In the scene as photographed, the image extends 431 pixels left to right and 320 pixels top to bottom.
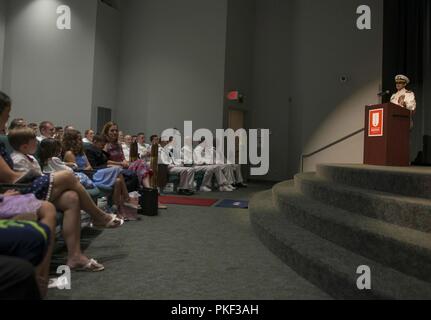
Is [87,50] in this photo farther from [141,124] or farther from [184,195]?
[184,195]

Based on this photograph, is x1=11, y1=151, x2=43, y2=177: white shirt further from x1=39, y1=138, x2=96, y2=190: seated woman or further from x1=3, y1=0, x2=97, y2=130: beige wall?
x1=3, y1=0, x2=97, y2=130: beige wall

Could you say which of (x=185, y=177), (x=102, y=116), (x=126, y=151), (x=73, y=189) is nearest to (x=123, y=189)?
(x=73, y=189)

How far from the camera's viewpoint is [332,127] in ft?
25.9

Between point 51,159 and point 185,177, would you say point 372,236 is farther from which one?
point 185,177

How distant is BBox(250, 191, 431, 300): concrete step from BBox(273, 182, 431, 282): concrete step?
5 centimetres

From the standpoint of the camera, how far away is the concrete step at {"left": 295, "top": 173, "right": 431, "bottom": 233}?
2.42m

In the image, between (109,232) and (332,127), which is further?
(332,127)

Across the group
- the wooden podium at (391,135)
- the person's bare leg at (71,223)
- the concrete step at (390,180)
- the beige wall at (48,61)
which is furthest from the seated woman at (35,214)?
the beige wall at (48,61)

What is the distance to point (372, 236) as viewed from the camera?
2387 mm

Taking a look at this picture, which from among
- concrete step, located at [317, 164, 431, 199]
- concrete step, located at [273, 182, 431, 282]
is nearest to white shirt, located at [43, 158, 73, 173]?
concrete step, located at [273, 182, 431, 282]

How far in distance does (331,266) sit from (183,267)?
1034 mm

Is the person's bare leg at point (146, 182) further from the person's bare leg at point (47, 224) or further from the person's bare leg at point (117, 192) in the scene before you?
the person's bare leg at point (47, 224)
